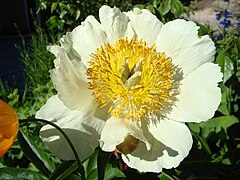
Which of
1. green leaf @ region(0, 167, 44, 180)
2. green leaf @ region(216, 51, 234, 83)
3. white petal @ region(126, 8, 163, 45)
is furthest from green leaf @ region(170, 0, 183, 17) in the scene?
green leaf @ region(0, 167, 44, 180)

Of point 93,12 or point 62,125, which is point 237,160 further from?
point 93,12

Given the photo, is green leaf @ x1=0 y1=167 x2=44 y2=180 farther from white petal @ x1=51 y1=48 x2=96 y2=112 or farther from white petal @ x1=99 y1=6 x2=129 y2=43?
white petal @ x1=99 y1=6 x2=129 y2=43

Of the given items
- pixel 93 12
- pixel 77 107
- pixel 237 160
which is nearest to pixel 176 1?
pixel 237 160

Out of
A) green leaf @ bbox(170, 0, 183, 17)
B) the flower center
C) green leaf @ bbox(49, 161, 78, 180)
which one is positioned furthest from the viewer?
green leaf @ bbox(170, 0, 183, 17)

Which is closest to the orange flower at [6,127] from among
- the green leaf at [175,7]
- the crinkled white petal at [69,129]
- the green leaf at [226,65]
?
the crinkled white petal at [69,129]

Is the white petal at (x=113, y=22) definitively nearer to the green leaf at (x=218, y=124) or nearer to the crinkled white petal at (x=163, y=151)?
the crinkled white petal at (x=163, y=151)

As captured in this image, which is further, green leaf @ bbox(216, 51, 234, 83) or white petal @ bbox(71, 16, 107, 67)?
green leaf @ bbox(216, 51, 234, 83)

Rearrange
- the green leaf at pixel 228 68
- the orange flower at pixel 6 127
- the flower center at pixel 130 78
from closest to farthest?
the orange flower at pixel 6 127, the flower center at pixel 130 78, the green leaf at pixel 228 68
